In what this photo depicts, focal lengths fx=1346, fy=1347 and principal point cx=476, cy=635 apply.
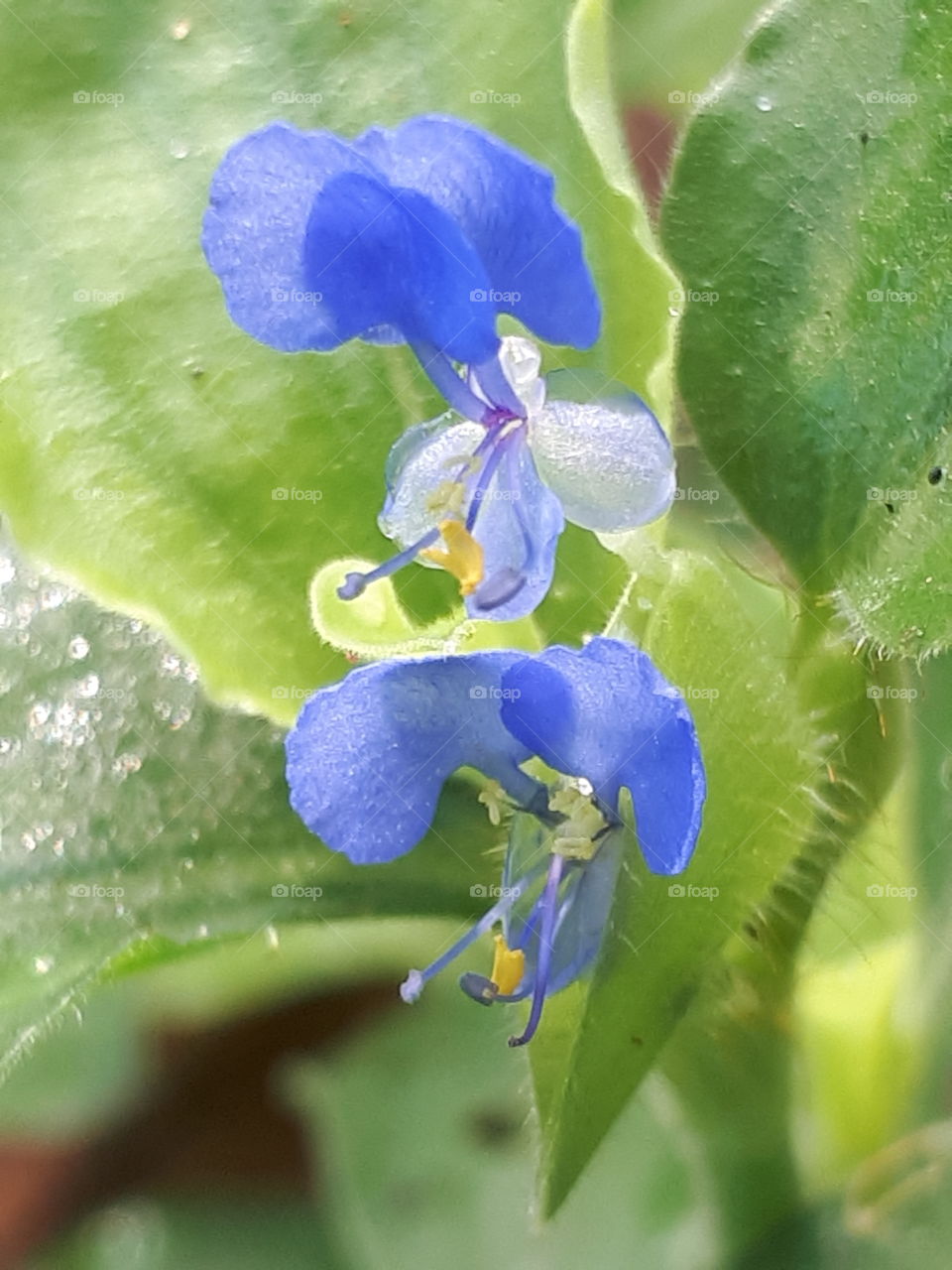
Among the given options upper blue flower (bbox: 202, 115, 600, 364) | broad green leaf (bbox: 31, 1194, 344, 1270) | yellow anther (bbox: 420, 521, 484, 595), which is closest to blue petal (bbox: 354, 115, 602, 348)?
upper blue flower (bbox: 202, 115, 600, 364)

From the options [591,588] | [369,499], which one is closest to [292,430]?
[369,499]

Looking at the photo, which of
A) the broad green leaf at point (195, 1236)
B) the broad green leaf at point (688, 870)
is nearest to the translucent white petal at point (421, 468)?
the broad green leaf at point (688, 870)

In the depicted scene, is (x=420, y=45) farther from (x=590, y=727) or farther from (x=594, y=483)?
(x=590, y=727)

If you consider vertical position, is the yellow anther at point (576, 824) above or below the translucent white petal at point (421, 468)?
below

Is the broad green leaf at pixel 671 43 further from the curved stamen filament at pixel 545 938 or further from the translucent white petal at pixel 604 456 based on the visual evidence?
the curved stamen filament at pixel 545 938

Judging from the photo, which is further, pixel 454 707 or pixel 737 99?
pixel 737 99

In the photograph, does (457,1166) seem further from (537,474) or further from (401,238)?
(401,238)

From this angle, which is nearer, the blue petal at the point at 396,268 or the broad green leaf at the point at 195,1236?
the blue petal at the point at 396,268
